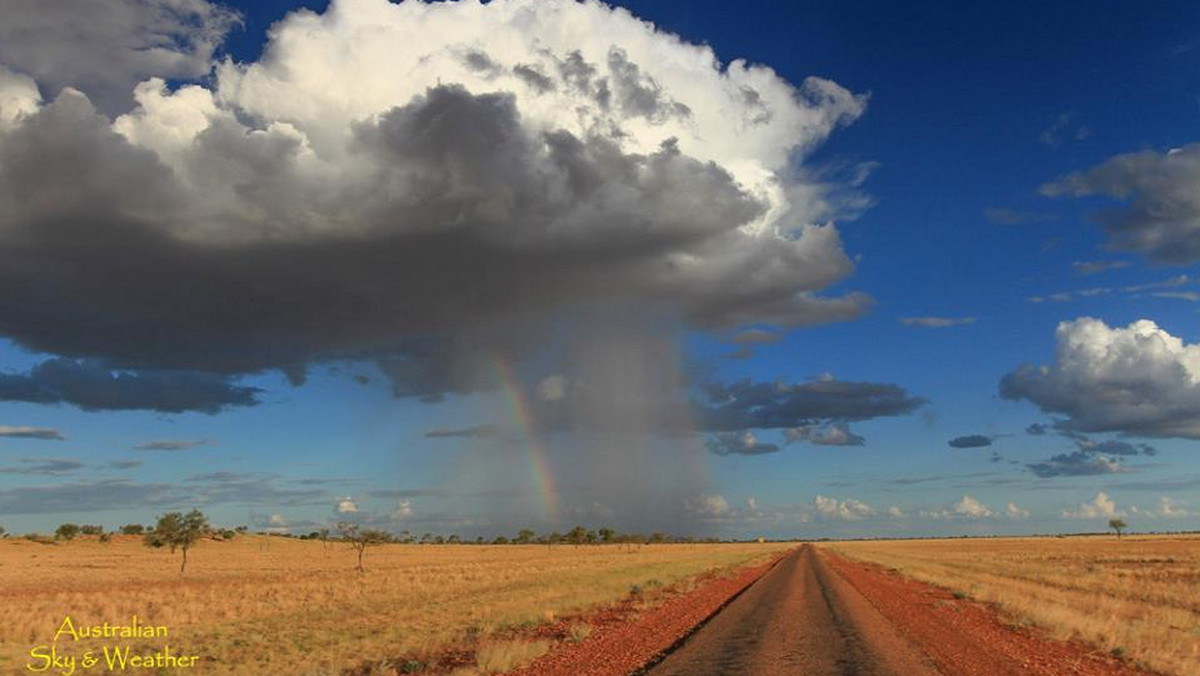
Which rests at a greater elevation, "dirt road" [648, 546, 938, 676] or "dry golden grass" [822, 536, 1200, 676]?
"dirt road" [648, 546, 938, 676]

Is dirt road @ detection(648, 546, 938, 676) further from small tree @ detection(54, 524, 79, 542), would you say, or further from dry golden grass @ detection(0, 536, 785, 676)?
small tree @ detection(54, 524, 79, 542)

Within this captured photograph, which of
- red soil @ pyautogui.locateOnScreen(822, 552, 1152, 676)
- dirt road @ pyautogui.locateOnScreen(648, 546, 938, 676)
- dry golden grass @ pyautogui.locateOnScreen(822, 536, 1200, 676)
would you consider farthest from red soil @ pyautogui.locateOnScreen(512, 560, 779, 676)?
dry golden grass @ pyautogui.locateOnScreen(822, 536, 1200, 676)

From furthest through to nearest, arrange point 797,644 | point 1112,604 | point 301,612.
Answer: point 301,612 < point 1112,604 < point 797,644

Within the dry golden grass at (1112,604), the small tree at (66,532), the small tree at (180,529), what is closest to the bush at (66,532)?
the small tree at (66,532)

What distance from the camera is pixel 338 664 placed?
19.5 meters

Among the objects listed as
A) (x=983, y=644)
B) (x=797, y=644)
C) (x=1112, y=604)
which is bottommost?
(x=1112, y=604)

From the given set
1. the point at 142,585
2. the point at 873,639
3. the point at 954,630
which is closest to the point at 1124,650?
the point at 954,630

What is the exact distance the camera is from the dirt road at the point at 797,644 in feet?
53.9

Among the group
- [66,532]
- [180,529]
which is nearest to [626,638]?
[180,529]

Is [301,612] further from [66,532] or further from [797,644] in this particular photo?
[66,532]

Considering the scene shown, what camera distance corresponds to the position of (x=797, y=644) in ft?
65.4

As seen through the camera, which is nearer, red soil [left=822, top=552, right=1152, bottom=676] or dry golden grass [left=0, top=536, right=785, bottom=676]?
red soil [left=822, top=552, right=1152, bottom=676]

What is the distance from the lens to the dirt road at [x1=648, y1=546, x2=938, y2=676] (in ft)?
53.9

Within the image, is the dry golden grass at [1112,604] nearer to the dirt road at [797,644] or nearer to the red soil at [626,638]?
the dirt road at [797,644]
